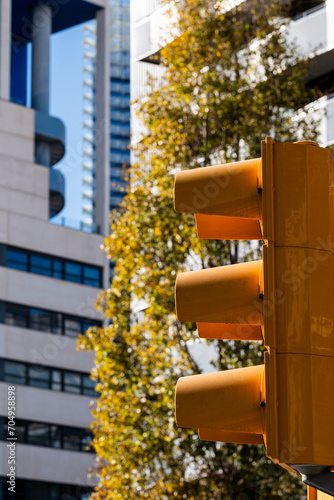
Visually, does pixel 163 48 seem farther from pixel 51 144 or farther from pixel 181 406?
pixel 51 144

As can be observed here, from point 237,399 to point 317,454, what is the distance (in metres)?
0.33

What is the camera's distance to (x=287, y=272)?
3180 millimetres

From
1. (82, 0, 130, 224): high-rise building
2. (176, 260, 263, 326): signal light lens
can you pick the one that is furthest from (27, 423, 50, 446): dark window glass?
(82, 0, 130, 224): high-rise building

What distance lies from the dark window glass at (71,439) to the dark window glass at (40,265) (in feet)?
30.2

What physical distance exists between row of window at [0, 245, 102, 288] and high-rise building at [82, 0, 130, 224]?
7446cm

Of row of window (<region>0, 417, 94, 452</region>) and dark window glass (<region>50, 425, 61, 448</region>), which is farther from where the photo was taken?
dark window glass (<region>50, 425, 61, 448</region>)

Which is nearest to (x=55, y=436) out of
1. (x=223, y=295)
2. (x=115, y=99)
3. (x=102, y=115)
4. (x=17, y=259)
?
(x=17, y=259)

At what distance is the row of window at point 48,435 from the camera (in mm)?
53188

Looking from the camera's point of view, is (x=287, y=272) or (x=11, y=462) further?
(x=11, y=462)

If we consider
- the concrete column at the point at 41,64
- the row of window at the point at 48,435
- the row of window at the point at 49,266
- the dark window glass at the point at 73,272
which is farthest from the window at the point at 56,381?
the concrete column at the point at 41,64

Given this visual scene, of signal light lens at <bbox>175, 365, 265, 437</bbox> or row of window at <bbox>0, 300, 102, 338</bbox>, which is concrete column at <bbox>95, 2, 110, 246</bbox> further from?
signal light lens at <bbox>175, 365, 265, 437</bbox>

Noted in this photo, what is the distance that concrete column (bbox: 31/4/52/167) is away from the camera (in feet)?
201

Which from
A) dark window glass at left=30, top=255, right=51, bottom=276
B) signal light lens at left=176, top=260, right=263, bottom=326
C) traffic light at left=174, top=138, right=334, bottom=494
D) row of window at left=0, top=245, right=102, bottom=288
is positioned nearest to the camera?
traffic light at left=174, top=138, right=334, bottom=494

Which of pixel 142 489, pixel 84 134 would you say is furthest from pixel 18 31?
pixel 84 134
